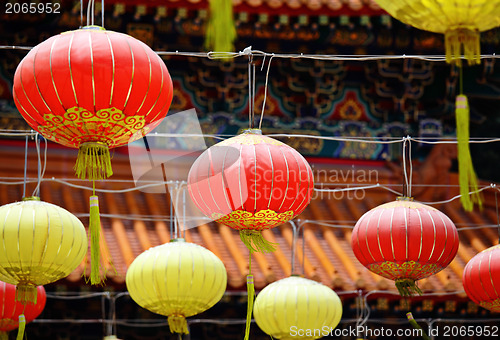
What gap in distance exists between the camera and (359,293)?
285 inches

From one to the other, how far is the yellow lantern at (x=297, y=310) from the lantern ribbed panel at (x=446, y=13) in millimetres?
2960

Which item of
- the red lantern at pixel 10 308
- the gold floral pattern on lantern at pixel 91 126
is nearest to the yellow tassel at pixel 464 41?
the gold floral pattern on lantern at pixel 91 126

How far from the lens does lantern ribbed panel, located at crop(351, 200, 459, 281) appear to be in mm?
5848

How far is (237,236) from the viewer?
788cm

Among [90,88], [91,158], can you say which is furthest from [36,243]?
[90,88]

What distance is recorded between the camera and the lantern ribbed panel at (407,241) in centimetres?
585

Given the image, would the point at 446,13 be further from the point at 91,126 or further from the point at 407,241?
the point at 407,241

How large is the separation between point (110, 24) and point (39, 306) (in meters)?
2.49

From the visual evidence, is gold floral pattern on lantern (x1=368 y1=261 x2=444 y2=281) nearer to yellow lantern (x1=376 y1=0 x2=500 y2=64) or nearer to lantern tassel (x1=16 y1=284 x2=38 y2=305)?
lantern tassel (x1=16 y1=284 x2=38 y2=305)

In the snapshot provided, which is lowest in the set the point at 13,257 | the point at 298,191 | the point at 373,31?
the point at 13,257

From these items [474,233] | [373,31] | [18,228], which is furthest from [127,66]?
[474,233]

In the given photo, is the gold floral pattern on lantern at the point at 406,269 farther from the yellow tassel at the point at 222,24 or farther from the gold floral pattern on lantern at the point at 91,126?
the yellow tassel at the point at 222,24

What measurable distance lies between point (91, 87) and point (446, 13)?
158 cm

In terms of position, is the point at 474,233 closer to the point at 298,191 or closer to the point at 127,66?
the point at 298,191
